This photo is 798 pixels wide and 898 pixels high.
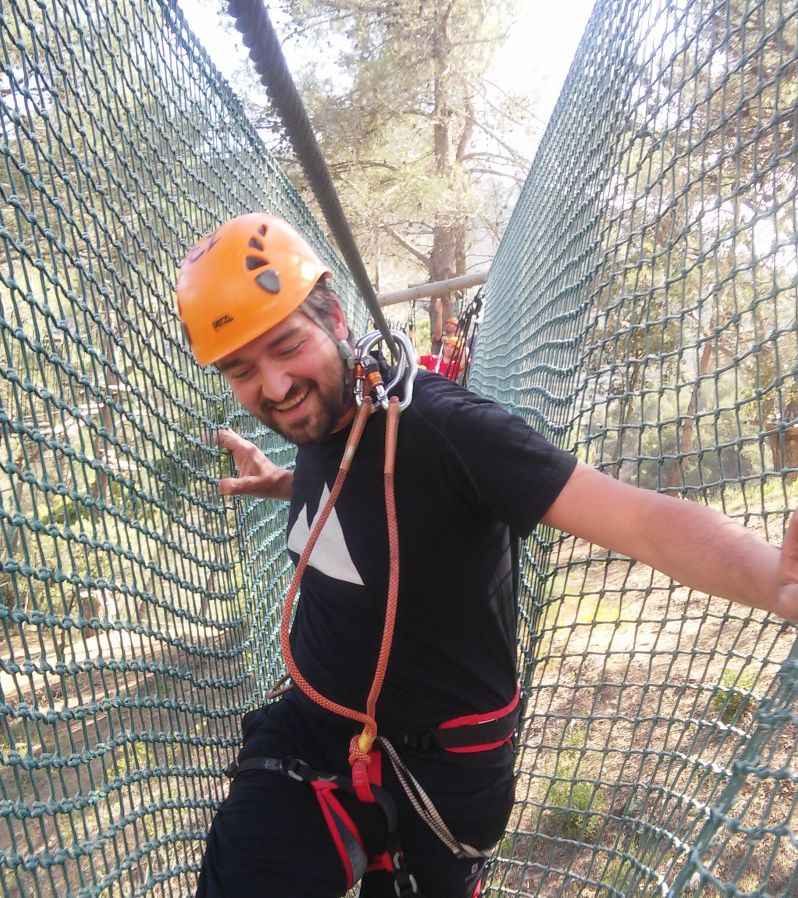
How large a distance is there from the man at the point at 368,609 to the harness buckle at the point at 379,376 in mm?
25

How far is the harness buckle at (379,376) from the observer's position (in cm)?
116

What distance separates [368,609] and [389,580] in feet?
0.35

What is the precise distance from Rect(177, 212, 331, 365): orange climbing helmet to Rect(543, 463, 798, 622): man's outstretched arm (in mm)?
522

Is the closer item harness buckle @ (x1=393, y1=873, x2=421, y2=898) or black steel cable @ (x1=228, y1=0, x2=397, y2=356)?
black steel cable @ (x1=228, y1=0, x2=397, y2=356)

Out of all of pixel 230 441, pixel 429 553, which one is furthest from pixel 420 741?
pixel 230 441

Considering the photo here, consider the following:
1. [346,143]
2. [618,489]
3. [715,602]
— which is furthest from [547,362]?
[346,143]

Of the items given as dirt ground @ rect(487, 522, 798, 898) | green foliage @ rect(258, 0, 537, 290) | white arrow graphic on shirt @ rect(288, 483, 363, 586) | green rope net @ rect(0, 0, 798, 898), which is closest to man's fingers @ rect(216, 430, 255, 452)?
green rope net @ rect(0, 0, 798, 898)

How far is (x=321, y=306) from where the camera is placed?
50.3 inches

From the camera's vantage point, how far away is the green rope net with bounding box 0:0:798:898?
107cm

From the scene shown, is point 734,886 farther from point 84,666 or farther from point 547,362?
point 547,362

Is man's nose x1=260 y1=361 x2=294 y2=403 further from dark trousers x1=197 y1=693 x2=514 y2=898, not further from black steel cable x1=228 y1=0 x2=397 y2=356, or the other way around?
dark trousers x1=197 y1=693 x2=514 y2=898

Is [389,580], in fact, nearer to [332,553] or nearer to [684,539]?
[332,553]

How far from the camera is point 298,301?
1217mm

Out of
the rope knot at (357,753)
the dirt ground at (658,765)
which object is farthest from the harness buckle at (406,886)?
the dirt ground at (658,765)
